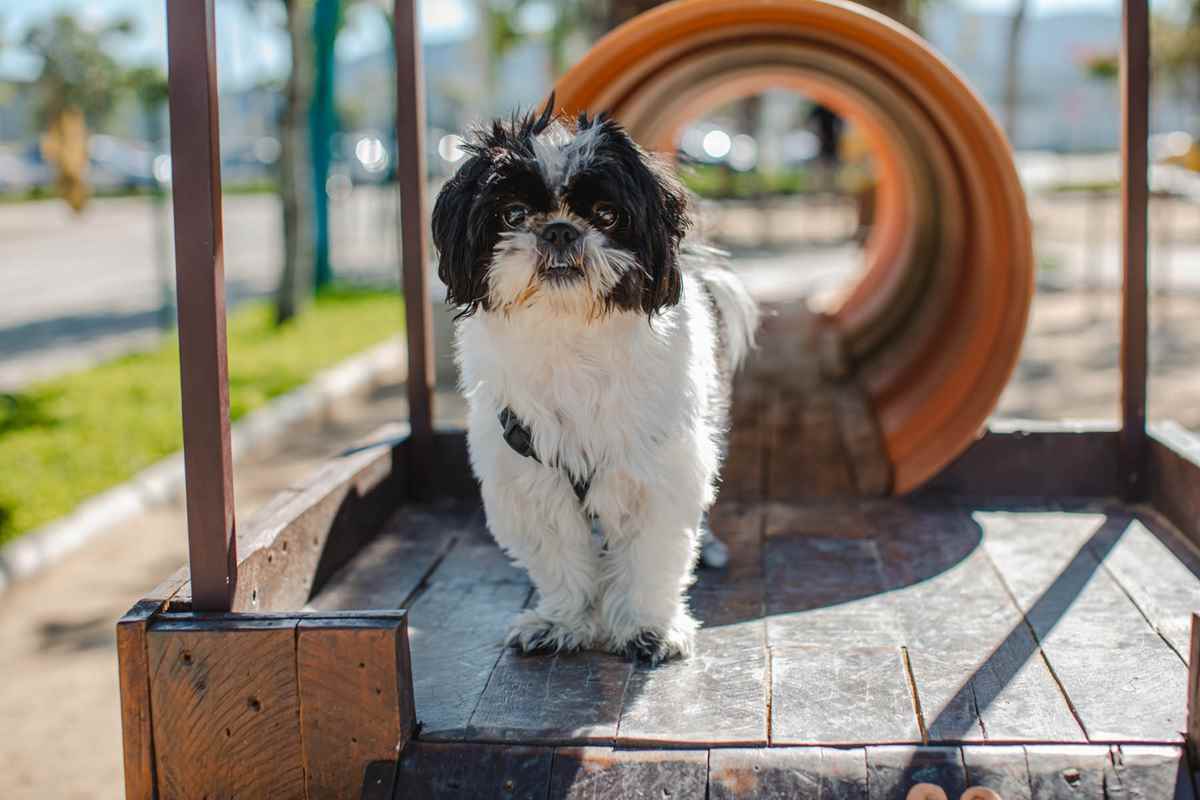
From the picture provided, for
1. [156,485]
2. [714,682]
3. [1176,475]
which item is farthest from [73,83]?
[714,682]

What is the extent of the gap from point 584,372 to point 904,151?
4.13m

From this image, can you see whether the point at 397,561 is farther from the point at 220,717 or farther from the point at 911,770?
the point at 911,770

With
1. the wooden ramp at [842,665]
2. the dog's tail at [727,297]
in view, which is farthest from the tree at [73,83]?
the dog's tail at [727,297]

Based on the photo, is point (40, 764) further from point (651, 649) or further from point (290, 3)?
point (290, 3)

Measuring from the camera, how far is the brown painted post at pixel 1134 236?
13.6ft

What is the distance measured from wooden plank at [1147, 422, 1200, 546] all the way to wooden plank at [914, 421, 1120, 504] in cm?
17

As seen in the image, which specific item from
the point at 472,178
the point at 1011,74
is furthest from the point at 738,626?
the point at 1011,74

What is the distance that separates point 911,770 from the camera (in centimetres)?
254

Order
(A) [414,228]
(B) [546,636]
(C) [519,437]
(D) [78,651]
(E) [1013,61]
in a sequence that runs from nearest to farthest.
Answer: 1. (C) [519,437]
2. (B) [546,636]
3. (A) [414,228]
4. (D) [78,651]
5. (E) [1013,61]

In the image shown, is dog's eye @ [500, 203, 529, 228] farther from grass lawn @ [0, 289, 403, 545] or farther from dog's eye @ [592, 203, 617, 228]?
grass lawn @ [0, 289, 403, 545]

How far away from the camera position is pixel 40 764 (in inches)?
161

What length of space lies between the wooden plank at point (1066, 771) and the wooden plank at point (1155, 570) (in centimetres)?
73

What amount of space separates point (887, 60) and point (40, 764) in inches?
145

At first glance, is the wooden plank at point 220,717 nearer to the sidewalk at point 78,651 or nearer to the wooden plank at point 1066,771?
the sidewalk at point 78,651
